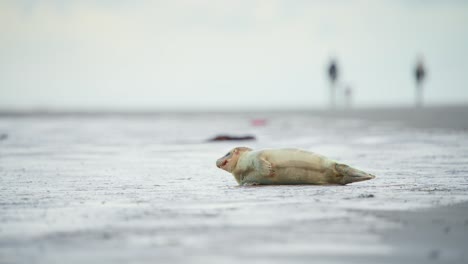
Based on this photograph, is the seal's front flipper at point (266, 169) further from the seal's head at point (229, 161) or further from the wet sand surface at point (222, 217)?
the seal's head at point (229, 161)

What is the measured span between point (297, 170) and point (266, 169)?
0.32 metres

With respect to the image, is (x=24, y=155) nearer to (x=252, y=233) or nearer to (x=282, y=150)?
(x=282, y=150)

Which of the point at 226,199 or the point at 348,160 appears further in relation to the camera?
the point at 348,160

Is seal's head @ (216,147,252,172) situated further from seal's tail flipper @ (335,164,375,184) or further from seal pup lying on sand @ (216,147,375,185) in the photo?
seal's tail flipper @ (335,164,375,184)

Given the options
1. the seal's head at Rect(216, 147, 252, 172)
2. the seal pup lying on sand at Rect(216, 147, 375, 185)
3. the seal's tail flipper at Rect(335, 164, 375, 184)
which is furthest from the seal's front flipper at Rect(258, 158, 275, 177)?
the seal's tail flipper at Rect(335, 164, 375, 184)

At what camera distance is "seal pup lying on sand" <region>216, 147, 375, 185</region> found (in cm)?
939

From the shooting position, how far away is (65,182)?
413 inches

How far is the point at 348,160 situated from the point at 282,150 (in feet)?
15.1

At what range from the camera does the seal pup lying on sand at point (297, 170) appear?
9.39 m

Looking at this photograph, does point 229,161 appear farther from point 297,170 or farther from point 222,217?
point 222,217

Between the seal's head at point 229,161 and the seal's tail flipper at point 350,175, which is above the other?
the seal's head at point 229,161

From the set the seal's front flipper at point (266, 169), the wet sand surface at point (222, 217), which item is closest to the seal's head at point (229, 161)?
the wet sand surface at point (222, 217)

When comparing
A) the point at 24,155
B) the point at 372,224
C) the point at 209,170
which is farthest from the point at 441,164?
the point at 24,155

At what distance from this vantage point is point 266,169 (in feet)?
30.8
